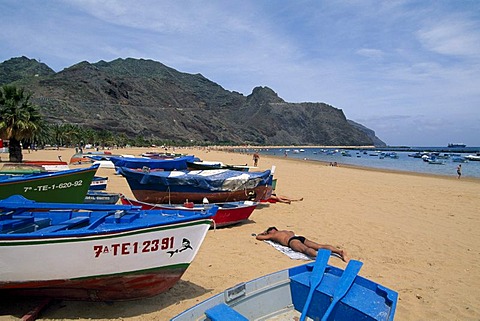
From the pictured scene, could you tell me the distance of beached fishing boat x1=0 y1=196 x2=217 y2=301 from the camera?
15.0 ft

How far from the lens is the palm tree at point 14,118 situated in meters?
24.5

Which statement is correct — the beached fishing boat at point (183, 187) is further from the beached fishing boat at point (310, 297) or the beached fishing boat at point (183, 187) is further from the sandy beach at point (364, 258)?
the beached fishing boat at point (310, 297)

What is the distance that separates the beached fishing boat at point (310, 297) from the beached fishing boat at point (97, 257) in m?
1.44

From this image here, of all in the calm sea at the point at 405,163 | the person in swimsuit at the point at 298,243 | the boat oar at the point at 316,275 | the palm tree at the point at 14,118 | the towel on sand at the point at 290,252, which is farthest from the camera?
the calm sea at the point at 405,163

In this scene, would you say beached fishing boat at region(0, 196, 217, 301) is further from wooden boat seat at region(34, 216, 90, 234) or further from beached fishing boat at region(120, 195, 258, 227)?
beached fishing boat at region(120, 195, 258, 227)

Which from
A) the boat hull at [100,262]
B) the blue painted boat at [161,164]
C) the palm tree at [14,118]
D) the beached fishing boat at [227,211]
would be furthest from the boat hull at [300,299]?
the palm tree at [14,118]

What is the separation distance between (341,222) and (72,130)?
3187 inches

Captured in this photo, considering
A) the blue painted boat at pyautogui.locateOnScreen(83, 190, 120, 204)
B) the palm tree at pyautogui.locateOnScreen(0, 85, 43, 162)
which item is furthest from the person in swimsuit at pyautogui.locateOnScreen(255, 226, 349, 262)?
the palm tree at pyautogui.locateOnScreen(0, 85, 43, 162)

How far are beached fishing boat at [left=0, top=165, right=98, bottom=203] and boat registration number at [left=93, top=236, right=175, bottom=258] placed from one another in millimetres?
5472

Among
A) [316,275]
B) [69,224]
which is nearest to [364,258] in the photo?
[316,275]

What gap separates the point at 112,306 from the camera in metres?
5.30

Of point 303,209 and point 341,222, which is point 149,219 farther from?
point 303,209

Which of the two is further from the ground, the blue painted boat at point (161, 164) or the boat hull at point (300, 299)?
the blue painted boat at point (161, 164)

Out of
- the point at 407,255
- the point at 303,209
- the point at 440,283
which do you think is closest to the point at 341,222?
the point at 303,209
